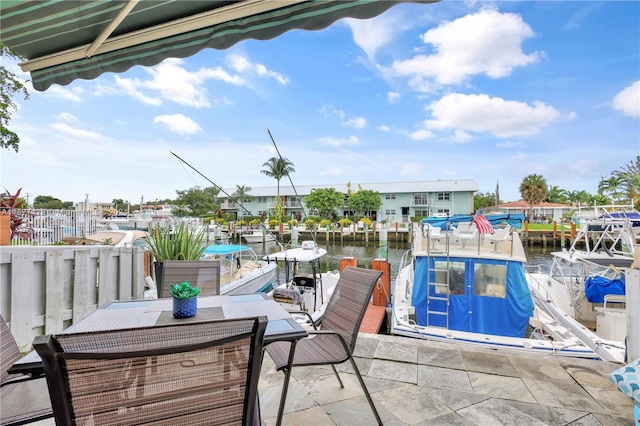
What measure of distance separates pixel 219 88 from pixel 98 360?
10930 millimetres

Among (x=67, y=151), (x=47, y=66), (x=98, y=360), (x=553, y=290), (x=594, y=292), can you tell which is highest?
(x=67, y=151)

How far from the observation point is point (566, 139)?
20516 millimetres

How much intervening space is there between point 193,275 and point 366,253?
19.8m

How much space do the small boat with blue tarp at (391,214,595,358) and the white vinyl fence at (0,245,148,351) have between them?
3967 mm

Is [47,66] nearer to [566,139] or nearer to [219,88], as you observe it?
[219,88]

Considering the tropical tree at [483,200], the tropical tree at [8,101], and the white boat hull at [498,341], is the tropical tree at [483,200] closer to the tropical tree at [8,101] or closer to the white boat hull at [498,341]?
the white boat hull at [498,341]

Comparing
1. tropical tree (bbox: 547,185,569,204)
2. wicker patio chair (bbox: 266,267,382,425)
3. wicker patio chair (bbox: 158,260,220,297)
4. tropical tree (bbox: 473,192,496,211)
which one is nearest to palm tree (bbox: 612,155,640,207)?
tropical tree (bbox: 473,192,496,211)

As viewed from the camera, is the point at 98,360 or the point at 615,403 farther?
the point at 615,403

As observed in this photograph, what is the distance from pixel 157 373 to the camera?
94 cm

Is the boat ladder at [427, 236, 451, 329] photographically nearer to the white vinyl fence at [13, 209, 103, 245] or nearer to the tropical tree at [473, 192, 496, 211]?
the white vinyl fence at [13, 209, 103, 245]

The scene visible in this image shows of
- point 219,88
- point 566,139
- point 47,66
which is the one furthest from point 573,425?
point 566,139

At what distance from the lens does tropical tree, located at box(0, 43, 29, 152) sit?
998 centimetres

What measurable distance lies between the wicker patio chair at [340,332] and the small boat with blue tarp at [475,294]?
9.60 feet

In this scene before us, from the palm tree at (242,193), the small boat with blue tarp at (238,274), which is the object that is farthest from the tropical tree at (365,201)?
the small boat with blue tarp at (238,274)
